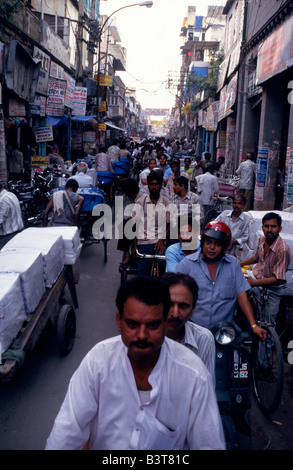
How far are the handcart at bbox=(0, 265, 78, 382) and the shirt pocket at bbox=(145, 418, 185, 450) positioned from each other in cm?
167

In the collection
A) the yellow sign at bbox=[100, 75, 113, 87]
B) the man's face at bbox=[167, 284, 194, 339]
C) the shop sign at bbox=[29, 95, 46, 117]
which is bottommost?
the man's face at bbox=[167, 284, 194, 339]

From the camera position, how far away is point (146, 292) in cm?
187

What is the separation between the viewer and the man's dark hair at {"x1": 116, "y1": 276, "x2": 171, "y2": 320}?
1866 millimetres

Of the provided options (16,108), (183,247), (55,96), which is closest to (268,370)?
(183,247)

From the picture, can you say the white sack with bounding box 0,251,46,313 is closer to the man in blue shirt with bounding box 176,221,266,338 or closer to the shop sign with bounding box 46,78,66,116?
the man in blue shirt with bounding box 176,221,266,338

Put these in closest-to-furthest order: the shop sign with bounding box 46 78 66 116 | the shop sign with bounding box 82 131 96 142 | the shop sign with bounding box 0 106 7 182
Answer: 1. the shop sign with bounding box 0 106 7 182
2. the shop sign with bounding box 46 78 66 116
3. the shop sign with bounding box 82 131 96 142

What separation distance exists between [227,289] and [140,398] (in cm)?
193

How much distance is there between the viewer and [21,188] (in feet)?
36.9

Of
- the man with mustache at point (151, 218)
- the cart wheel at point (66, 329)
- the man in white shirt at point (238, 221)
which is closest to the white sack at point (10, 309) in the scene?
the cart wheel at point (66, 329)

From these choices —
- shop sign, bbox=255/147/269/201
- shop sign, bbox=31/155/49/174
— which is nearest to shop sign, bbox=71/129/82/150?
shop sign, bbox=31/155/49/174

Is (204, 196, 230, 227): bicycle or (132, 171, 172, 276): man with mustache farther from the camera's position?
(204, 196, 230, 227): bicycle

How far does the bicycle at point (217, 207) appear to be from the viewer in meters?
11.4

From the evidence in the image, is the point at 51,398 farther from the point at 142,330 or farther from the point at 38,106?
the point at 38,106
